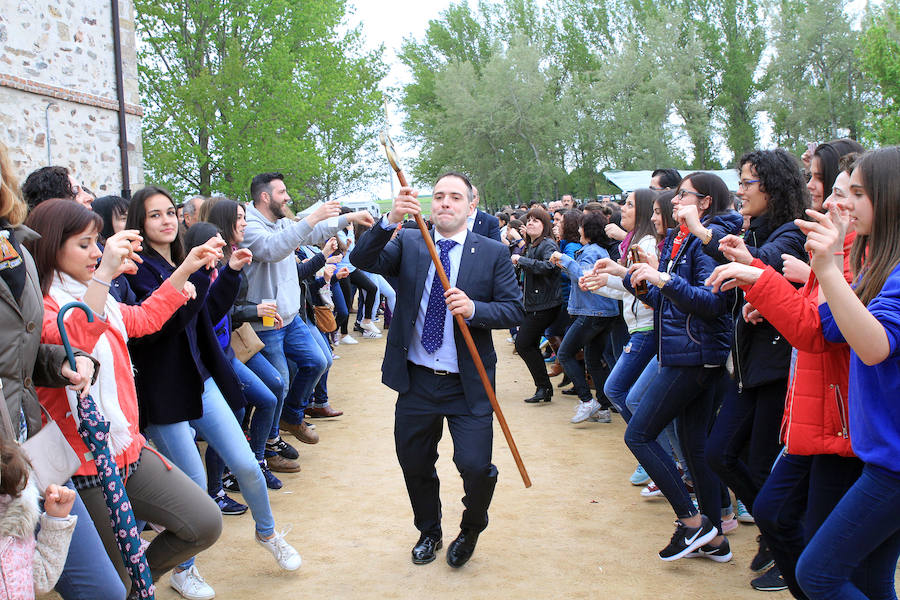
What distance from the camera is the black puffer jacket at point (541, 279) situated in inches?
346

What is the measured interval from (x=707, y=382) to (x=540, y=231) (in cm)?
458

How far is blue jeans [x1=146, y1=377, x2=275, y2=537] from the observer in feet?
13.6

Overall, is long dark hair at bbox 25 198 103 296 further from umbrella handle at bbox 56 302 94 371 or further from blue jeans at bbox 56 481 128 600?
blue jeans at bbox 56 481 128 600

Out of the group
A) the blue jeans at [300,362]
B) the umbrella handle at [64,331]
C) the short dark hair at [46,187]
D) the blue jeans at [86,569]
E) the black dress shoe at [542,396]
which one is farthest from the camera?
the black dress shoe at [542,396]

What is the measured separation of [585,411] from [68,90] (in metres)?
9.46

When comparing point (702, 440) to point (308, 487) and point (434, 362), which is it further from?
point (308, 487)

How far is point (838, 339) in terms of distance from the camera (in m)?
2.93

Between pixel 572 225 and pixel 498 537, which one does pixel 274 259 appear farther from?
pixel 572 225

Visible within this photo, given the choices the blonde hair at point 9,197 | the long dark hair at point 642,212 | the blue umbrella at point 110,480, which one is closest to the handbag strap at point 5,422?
the blue umbrella at point 110,480

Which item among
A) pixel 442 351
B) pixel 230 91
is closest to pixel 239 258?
pixel 442 351

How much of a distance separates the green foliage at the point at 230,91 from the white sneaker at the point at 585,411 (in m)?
17.3

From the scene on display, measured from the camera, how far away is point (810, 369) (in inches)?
124

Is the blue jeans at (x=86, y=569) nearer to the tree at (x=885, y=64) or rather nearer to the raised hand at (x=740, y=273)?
the raised hand at (x=740, y=273)

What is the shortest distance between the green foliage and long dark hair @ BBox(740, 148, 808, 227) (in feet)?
67.6
